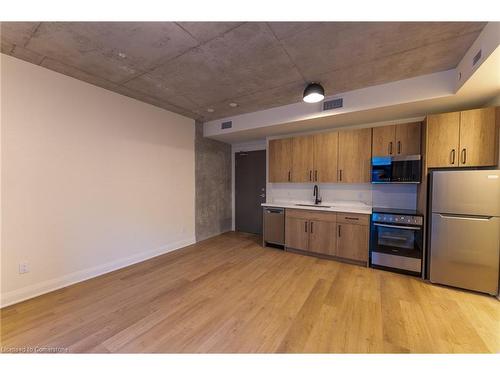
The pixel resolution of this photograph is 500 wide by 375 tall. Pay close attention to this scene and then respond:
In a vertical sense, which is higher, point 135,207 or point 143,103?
point 143,103

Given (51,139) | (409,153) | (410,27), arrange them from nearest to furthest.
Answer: (410,27)
(51,139)
(409,153)

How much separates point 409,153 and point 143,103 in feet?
14.6

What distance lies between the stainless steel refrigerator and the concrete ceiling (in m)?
1.40

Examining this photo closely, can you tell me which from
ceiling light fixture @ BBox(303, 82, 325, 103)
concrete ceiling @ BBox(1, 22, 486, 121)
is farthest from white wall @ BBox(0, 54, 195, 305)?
ceiling light fixture @ BBox(303, 82, 325, 103)

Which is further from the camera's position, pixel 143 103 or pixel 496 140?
pixel 143 103

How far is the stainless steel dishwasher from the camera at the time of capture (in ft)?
12.8

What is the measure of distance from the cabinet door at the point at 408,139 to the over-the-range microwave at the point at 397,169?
17 centimetres

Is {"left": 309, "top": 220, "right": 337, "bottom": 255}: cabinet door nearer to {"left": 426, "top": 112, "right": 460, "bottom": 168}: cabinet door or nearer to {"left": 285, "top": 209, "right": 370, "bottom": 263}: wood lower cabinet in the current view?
{"left": 285, "top": 209, "right": 370, "bottom": 263}: wood lower cabinet

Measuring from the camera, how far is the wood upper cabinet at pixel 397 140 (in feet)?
9.87

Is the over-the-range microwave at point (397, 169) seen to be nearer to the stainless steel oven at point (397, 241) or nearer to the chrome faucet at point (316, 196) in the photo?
the stainless steel oven at point (397, 241)

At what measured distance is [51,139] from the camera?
2414 millimetres

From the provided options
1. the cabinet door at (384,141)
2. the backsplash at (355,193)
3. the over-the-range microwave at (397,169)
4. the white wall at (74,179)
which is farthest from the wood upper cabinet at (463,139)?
the white wall at (74,179)
